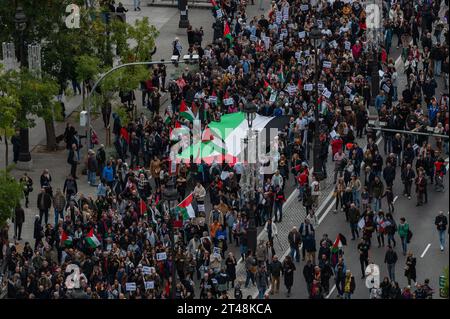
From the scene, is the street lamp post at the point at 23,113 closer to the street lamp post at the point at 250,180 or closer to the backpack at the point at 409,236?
the street lamp post at the point at 250,180

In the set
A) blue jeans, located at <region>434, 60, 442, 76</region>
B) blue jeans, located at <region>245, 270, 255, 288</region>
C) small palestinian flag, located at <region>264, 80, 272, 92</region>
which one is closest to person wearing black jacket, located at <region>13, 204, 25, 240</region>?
blue jeans, located at <region>245, 270, 255, 288</region>

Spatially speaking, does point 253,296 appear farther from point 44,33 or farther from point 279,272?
point 44,33

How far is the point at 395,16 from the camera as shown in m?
79.9

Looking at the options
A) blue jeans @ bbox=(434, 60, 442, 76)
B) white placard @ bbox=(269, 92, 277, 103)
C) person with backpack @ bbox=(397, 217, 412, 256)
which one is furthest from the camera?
blue jeans @ bbox=(434, 60, 442, 76)

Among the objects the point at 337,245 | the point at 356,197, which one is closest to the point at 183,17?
the point at 356,197

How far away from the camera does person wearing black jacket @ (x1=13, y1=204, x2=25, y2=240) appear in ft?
207

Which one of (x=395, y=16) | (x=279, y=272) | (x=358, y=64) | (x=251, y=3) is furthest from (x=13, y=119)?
(x=251, y=3)

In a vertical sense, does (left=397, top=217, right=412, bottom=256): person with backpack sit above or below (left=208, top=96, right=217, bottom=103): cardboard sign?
below

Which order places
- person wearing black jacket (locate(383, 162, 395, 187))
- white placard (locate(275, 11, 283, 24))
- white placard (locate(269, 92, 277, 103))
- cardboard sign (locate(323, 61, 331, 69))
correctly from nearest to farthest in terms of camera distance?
person wearing black jacket (locate(383, 162, 395, 187))
white placard (locate(269, 92, 277, 103))
cardboard sign (locate(323, 61, 331, 69))
white placard (locate(275, 11, 283, 24))

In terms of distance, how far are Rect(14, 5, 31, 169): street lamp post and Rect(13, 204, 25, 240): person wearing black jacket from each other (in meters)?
6.21

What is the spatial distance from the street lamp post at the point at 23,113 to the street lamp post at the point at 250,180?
10.0 m

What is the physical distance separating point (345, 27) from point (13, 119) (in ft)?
69.4

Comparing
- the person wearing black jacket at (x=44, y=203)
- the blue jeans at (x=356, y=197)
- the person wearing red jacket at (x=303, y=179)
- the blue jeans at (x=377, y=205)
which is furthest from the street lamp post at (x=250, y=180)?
the person wearing black jacket at (x=44, y=203)

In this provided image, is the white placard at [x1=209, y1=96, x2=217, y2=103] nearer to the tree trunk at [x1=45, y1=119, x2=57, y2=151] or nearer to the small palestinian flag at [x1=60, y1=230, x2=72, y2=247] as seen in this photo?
the tree trunk at [x1=45, y1=119, x2=57, y2=151]
